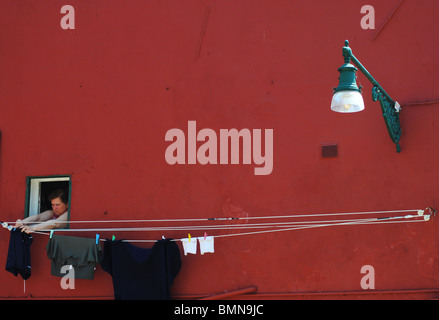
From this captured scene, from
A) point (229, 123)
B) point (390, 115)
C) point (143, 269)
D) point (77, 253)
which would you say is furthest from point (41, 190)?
point (390, 115)

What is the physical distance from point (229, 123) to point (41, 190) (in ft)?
9.52

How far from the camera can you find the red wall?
244 inches

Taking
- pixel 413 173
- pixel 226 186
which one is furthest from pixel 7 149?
pixel 413 173

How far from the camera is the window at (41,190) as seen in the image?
739 centimetres

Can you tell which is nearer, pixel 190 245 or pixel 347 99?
pixel 347 99

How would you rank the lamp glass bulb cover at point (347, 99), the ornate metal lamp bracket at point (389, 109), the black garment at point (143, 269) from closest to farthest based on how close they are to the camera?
the lamp glass bulb cover at point (347, 99), the ornate metal lamp bracket at point (389, 109), the black garment at point (143, 269)

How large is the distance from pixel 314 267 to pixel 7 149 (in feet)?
14.4

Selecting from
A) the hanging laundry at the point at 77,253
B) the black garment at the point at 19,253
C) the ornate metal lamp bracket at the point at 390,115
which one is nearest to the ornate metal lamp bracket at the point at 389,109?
the ornate metal lamp bracket at the point at 390,115

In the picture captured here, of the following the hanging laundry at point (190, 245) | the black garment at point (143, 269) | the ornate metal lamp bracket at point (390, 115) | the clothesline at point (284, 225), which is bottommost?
the black garment at point (143, 269)

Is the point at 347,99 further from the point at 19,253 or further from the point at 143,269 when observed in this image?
the point at 19,253

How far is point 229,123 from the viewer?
22.4ft

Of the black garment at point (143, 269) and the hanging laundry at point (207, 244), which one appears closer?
the black garment at point (143, 269)

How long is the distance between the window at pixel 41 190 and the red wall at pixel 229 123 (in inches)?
5.4

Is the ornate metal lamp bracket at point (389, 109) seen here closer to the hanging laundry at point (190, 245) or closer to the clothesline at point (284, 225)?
the clothesline at point (284, 225)
